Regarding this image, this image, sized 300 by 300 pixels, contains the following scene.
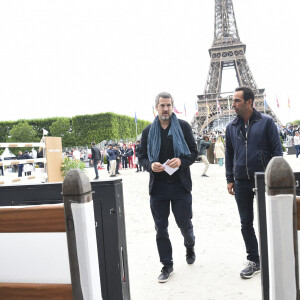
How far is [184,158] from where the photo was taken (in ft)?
10.9

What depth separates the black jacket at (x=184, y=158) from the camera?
10.9 ft

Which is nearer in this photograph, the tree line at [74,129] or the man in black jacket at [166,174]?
the man in black jacket at [166,174]

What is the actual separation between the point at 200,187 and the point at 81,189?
8511 mm

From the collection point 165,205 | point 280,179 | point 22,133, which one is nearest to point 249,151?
point 165,205

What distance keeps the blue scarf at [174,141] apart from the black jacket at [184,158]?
7 cm

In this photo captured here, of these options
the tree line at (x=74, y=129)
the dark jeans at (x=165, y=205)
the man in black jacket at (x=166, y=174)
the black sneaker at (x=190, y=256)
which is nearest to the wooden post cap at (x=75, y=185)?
the man in black jacket at (x=166, y=174)

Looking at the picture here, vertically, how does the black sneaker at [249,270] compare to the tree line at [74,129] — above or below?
below

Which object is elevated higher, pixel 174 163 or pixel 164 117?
pixel 164 117

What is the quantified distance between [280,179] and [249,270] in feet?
7.36

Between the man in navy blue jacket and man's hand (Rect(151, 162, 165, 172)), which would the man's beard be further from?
Result: the man in navy blue jacket

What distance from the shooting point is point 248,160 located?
3281 mm

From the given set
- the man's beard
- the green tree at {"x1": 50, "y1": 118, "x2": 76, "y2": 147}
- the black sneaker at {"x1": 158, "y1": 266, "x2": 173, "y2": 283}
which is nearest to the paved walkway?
the black sneaker at {"x1": 158, "y1": 266, "x2": 173, "y2": 283}

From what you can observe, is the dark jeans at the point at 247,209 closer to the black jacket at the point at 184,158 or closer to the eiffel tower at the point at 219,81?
the black jacket at the point at 184,158

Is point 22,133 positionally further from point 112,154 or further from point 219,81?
point 112,154
